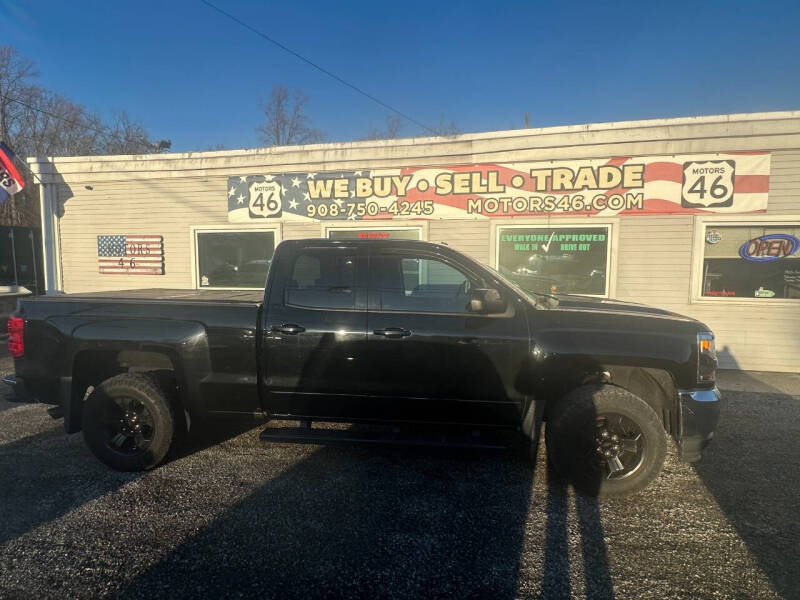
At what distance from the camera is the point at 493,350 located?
3.39 meters

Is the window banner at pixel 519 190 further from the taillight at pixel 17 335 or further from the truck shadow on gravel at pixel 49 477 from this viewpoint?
the taillight at pixel 17 335

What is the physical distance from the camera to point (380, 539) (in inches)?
109

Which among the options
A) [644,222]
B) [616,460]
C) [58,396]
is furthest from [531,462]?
[644,222]

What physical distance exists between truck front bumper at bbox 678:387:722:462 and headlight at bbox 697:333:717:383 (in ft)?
0.37

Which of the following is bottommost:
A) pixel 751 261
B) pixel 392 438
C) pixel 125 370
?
pixel 392 438

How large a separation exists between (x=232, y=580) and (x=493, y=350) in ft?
7.05

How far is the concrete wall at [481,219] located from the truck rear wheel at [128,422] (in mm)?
5723

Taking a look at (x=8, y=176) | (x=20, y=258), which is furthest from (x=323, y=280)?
(x=20, y=258)

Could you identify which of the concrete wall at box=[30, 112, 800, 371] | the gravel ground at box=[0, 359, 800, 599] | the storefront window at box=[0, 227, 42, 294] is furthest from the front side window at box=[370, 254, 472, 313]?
the storefront window at box=[0, 227, 42, 294]

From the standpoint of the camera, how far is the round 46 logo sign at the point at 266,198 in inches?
355

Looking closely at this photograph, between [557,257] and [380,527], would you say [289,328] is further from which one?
[557,257]

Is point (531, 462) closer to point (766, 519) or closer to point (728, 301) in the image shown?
point (766, 519)

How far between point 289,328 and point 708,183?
703 cm

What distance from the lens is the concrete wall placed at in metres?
7.07
